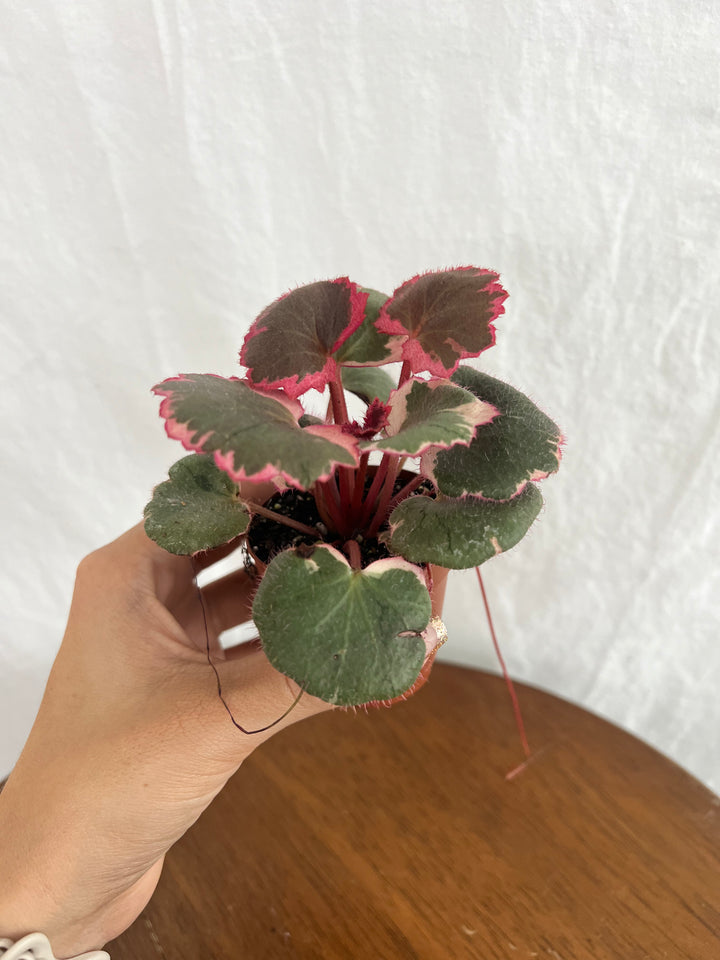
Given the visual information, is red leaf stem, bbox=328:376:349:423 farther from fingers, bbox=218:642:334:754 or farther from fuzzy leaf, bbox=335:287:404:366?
fingers, bbox=218:642:334:754

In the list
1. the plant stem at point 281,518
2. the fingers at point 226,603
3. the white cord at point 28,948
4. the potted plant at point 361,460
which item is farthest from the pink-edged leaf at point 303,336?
the white cord at point 28,948

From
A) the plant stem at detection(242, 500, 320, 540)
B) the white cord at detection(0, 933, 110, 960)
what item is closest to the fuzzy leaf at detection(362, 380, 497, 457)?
the plant stem at detection(242, 500, 320, 540)

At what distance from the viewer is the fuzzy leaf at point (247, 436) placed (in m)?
0.44

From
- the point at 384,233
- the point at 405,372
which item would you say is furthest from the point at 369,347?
the point at 384,233

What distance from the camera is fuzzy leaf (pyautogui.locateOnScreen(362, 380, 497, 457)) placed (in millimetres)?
460

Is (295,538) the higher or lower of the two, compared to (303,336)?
lower

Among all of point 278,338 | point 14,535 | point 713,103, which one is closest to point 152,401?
point 14,535

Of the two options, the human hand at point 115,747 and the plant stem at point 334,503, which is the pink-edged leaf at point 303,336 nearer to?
the plant stem at point 334,503

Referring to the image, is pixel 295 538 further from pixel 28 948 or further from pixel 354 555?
pixel 28 948

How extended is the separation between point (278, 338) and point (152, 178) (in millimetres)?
447

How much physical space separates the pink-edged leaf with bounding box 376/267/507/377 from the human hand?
24 cm

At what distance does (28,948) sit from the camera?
0.65 metres

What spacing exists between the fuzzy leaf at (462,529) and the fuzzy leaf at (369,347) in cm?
11

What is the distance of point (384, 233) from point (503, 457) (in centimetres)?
47
